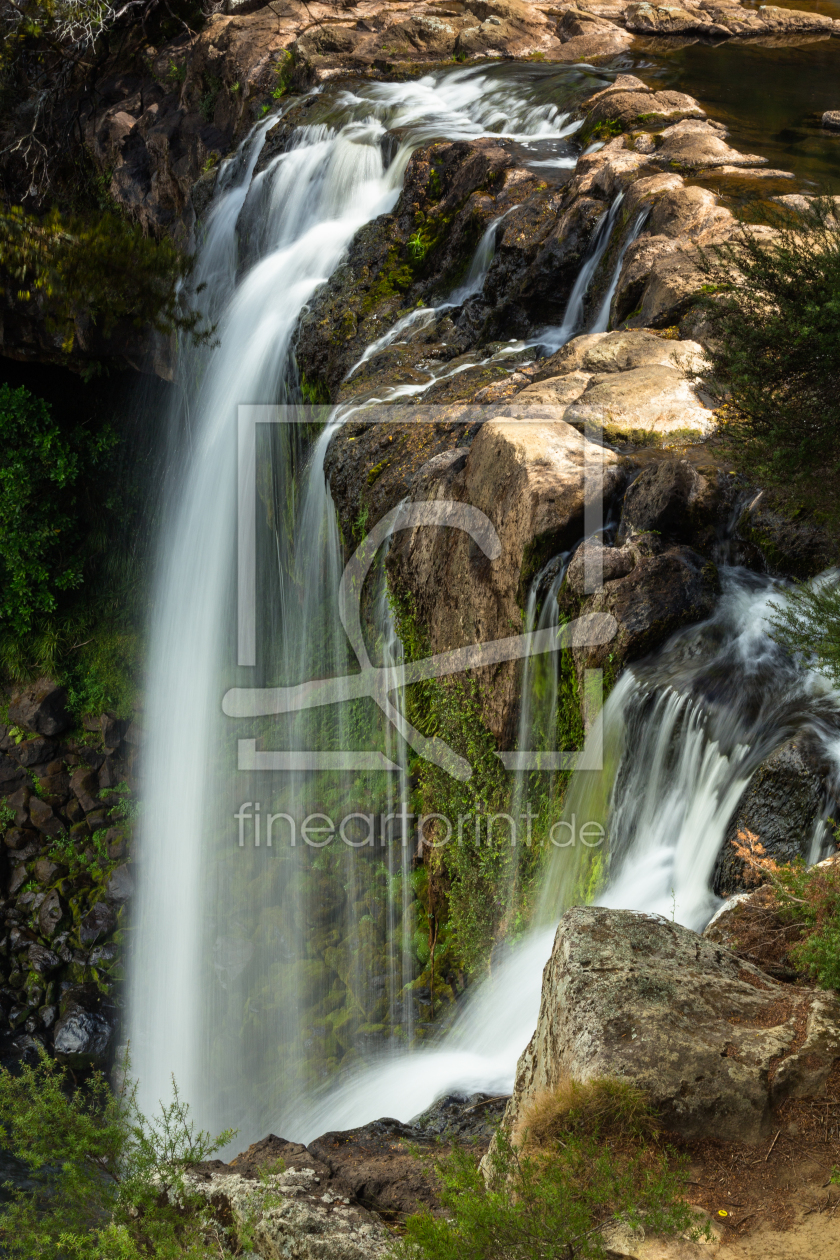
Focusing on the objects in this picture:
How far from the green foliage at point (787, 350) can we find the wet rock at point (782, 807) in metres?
1.78

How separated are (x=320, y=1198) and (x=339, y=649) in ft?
18.6

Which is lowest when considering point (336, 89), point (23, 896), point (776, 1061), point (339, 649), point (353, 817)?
point (23, 896)

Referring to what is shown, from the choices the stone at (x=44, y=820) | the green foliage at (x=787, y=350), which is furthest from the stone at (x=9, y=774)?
the green foliage at (x=787, y=350)

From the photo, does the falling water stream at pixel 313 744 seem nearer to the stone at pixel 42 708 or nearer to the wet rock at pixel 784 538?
the wet rock at pixel 784 538

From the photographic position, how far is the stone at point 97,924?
12148 mm

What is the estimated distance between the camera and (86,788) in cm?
1312

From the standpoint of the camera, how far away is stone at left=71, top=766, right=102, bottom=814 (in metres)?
13.1

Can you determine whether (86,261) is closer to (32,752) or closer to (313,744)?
(313,744)

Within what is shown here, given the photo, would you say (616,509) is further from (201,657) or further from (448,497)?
Result: (201,657)

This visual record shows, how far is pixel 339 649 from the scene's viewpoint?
894 cm

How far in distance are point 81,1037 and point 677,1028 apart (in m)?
10.4

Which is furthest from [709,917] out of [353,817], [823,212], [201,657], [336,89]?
[336,89]

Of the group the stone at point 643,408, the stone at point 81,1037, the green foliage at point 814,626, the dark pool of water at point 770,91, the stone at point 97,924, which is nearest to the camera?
the green foliage at point 814,626

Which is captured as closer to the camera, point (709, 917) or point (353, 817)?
point (709, 917)
